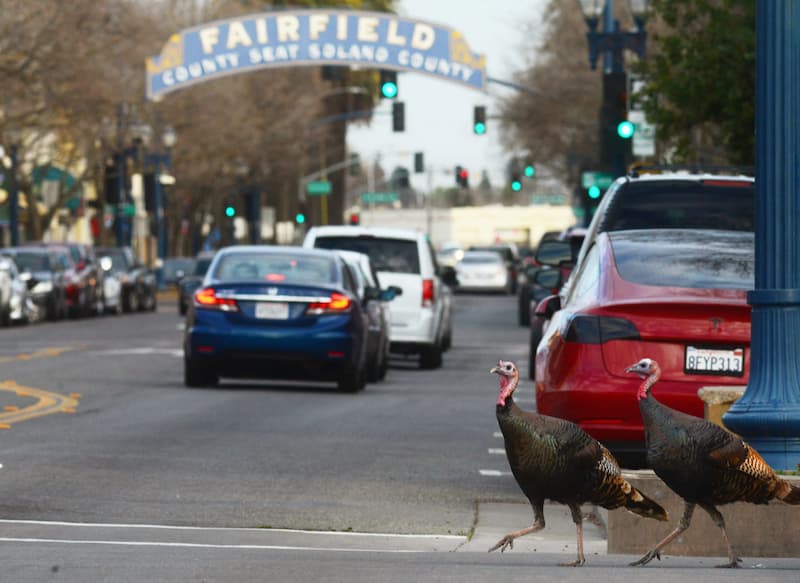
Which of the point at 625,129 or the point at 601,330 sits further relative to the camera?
the point at 625,129

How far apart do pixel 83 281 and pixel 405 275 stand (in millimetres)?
22322

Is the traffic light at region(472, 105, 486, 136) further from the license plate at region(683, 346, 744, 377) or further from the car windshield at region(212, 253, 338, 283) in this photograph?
the license plate at region(683, 346, 744, 377)

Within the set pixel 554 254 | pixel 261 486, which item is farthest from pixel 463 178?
pixel 261 486

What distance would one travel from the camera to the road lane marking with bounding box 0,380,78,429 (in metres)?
18.1

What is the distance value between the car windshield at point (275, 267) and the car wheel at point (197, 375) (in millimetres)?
953

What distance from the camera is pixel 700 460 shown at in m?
8.94

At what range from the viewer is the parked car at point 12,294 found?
41.7 meters

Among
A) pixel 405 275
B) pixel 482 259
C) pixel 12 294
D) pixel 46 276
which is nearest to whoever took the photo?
pixel 405 275

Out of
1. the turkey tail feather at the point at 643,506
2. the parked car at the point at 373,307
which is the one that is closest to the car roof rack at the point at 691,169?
the parked car at the point at 373,307

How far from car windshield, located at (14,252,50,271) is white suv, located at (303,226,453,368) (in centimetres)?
1998

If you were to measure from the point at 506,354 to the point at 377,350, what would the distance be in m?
8.27

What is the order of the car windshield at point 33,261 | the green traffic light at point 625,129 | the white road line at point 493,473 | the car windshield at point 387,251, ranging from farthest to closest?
1. the car windshield at point 33,261
2. the green traffic light at point 625,129
3. the car windshield at point 387,251
4. the white road line at point 493,473

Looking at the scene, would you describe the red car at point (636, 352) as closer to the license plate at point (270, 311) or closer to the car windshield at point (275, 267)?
the license plate at point (270, 311)

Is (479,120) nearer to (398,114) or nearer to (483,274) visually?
(398,114)
